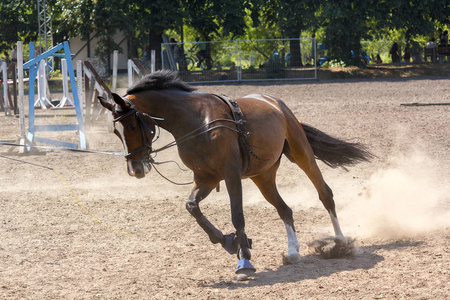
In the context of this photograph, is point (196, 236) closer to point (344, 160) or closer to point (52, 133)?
point (344, 160)

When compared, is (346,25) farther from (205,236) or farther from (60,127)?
(205,236)

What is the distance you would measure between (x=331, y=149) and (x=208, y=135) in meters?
1.84

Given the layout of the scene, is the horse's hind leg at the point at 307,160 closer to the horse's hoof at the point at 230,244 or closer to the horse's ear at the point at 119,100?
the horse's hoof at the point at 230,244

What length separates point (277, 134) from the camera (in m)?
5.50

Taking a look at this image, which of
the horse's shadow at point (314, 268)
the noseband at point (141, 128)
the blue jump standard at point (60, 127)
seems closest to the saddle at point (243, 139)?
the noseband at point (141, 128)

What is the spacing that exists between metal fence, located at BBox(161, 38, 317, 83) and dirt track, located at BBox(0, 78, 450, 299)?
14.0 metres

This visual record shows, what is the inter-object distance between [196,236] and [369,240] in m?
1.77

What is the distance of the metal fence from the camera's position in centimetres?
2550

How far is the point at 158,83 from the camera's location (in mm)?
5137

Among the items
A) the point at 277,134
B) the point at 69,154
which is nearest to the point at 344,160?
the point at 277,134

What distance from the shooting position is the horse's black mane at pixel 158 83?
507 cm

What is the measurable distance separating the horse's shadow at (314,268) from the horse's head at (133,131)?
1165mm

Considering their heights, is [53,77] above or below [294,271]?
above

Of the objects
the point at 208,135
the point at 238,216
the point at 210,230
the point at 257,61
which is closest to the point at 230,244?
the point at 210,230
